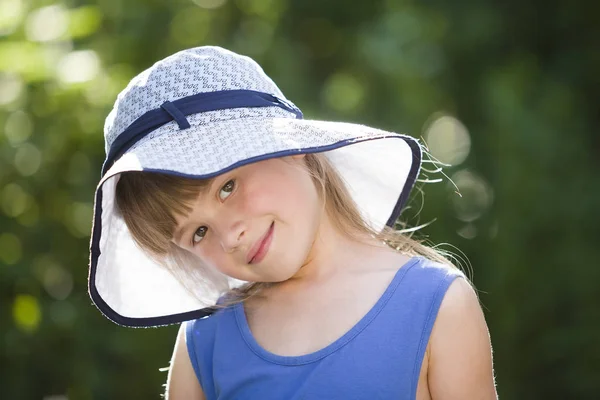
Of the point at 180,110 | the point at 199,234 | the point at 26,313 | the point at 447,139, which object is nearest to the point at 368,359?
the point at 199,234

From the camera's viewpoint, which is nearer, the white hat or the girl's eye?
the white hat

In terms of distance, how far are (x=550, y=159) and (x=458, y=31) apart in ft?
2.78

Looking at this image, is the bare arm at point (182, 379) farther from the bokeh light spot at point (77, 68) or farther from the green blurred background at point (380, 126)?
the bokeh light spot at point (77, 68)

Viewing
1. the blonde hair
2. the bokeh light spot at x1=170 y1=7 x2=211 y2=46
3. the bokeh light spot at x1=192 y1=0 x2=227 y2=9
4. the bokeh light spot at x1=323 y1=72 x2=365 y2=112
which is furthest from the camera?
the bokeh light spot at x1=192 y1=0 x2=227 y2=9

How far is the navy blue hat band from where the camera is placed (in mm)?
1614

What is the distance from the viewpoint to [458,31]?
4.06 metres

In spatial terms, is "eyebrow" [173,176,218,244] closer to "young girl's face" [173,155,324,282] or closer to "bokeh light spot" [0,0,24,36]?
"young girl's face" [173,155,324,282]

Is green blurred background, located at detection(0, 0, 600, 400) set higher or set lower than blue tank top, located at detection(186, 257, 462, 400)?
lower

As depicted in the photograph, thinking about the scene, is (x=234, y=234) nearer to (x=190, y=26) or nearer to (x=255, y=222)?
(x=255, y=222)

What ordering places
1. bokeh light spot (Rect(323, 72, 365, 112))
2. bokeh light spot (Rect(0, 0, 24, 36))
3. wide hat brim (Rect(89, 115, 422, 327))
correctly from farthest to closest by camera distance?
bokeh light spot (Rect(323, 72, 365, 112))
bokeh light spot (Rect(0, 0, 24, 36))
wide hat brim (Rect(89, 115, 422, 327))

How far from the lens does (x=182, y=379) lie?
186cm

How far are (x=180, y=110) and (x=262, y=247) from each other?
28cm

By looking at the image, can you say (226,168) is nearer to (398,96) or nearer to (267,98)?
(267,98)

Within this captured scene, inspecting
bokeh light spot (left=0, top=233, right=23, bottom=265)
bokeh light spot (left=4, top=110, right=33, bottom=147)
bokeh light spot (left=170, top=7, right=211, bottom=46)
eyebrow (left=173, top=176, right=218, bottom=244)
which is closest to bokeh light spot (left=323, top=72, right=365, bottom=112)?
bokeh light spot (left=170, top=7, right=211, bottom=46)
